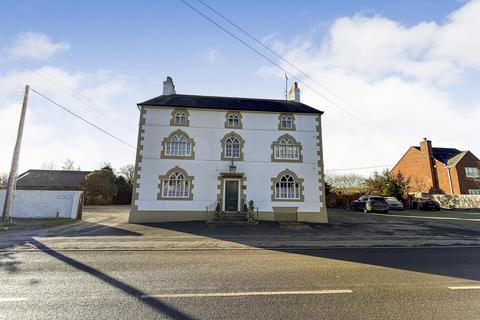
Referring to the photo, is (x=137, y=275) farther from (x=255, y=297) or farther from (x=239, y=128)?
(x=239, y=128)

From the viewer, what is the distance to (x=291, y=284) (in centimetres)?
538

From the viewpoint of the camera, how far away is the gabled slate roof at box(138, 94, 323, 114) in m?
19.5

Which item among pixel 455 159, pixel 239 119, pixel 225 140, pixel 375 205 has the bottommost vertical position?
pixel 375 205

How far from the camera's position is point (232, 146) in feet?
63.0

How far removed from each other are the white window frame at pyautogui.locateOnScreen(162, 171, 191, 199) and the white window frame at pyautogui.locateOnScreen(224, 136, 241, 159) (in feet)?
12.5

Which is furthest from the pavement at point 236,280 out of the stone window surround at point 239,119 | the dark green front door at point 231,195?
the stone window surround at point 239,119

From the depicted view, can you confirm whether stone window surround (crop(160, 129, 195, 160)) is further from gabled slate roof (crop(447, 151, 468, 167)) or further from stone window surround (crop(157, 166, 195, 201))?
gabled slate roof (crop(447, 151, 468, 167))

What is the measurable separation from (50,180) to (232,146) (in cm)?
3792

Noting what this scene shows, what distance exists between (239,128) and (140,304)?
1619cm

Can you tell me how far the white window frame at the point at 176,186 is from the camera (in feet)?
58.6

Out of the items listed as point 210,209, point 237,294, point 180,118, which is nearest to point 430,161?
point 210,209

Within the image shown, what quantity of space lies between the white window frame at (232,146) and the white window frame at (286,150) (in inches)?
119

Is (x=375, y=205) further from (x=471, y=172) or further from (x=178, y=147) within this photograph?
(x=471, y=172)

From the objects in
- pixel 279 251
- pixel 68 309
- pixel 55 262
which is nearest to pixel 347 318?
pixel 68 309
